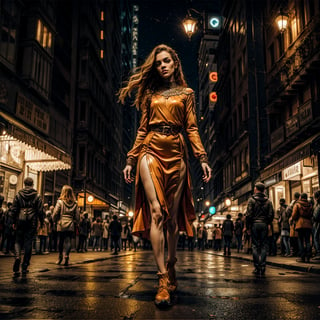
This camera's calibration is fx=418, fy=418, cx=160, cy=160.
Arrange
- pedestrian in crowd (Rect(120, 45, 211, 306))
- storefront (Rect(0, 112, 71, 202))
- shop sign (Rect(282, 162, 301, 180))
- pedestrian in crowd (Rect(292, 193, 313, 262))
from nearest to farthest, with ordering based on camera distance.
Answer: pedestrian in crowd (Rect(120, 45, 211, 306)) → pedestrian in crowd (Rect(292, 193, 313, 262)) → storefront (Rect(0, 112, 71, 202)) → shop sign (Rect(282, 162, 301, 180))

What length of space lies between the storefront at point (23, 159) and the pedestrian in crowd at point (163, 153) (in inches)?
489

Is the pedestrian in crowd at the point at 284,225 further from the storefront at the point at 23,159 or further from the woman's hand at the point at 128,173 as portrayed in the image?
the woman's hand at the point at 128,173

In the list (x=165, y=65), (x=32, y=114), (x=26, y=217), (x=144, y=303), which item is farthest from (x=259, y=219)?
(x=32, y=114)

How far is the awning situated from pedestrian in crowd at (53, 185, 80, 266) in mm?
5543

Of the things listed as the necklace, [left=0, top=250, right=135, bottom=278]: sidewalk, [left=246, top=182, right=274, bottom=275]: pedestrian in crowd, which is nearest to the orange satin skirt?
the necklace

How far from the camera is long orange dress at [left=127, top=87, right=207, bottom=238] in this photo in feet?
14.0

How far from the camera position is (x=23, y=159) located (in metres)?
21.4

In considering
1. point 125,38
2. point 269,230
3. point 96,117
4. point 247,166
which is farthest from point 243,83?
point 125,38

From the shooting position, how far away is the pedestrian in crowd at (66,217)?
10344 mm

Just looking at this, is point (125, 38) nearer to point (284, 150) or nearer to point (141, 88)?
point (284, 150)

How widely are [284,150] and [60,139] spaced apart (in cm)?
1468

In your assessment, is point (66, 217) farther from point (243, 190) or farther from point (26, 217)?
point (243, 190)

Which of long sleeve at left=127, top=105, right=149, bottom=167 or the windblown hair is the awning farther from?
long sleeve at left=127, top=105, right=149, bottom=167

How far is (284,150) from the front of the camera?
24.1 meters
